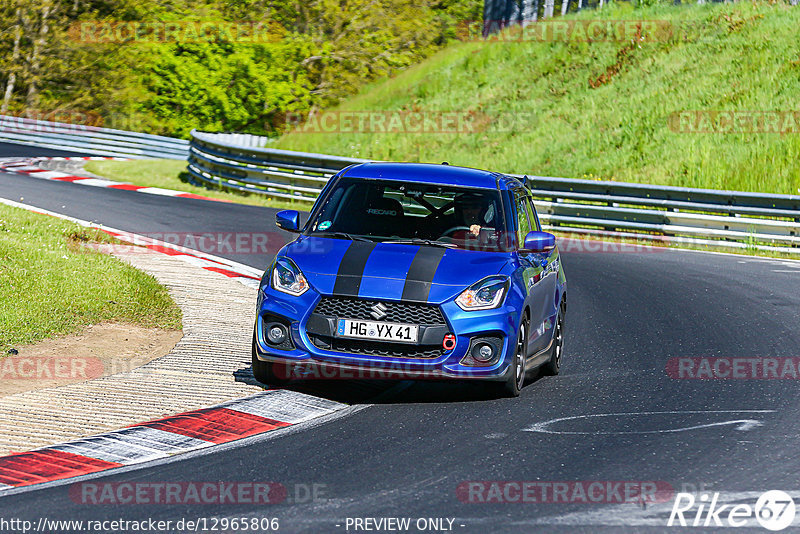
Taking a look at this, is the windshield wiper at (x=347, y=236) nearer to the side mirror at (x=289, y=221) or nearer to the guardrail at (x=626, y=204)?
the side mirror at (x=289, y=221)

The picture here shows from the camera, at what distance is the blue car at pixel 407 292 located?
7789 mm

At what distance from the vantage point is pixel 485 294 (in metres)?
7.98

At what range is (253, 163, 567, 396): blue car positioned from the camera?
25.6 feet

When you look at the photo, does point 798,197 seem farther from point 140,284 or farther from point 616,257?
point 140,284

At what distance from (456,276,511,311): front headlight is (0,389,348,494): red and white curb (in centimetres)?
113

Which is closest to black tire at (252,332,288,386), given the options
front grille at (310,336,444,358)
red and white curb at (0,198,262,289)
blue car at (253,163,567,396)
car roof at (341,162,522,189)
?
blue car at (253,163,567,396)

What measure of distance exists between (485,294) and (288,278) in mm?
1420

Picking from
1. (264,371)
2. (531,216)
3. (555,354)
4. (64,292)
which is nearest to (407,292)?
(264,371)

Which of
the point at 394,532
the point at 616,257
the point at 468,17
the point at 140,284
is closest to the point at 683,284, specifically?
the point at 616,257

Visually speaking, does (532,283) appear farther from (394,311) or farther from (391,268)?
(394,311)

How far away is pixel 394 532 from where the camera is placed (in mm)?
5172

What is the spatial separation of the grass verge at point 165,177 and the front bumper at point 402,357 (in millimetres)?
15572

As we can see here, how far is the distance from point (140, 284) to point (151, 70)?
116 ft

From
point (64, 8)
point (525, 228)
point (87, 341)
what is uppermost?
point (64, 8)
